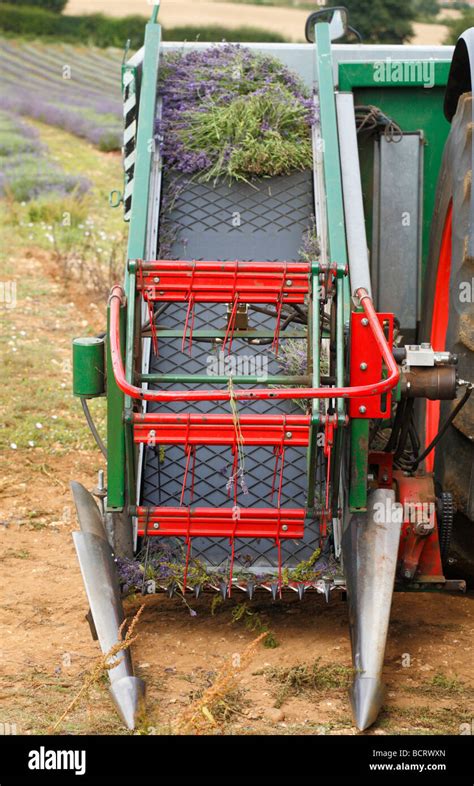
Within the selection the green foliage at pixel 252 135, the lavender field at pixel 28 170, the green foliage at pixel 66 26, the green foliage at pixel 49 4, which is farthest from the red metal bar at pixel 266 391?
the green foliage at pixel 49 4

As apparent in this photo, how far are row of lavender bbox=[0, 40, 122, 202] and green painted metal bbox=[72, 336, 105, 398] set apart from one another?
307 inches

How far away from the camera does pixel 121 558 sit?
4.34 meters

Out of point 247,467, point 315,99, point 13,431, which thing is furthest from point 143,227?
point 13,431

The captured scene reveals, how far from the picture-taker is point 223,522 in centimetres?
411

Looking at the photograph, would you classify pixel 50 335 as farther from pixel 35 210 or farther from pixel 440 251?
pixel 440 251

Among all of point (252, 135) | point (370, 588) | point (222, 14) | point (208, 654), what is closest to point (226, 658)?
point (208, 654)

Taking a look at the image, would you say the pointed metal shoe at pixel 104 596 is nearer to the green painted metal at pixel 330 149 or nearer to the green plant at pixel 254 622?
the green plant at pixel 254 622

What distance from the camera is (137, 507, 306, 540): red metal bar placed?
410 cm

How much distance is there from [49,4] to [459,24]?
7956 mm

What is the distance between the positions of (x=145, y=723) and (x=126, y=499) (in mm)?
882

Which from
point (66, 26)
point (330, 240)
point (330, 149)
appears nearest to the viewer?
point (330, 240)

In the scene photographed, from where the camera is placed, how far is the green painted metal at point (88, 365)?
161 inches
